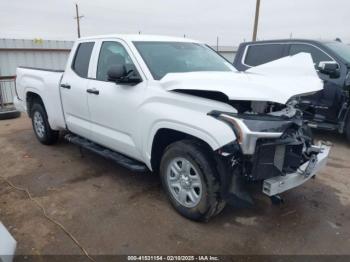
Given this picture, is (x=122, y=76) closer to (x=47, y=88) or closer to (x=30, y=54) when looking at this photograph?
(x=47, y=88)

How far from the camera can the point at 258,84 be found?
2.89 metres

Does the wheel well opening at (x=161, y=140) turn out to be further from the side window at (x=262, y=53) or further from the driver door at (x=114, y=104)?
the side window at (x=262, y=53)

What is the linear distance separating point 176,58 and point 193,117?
1.22m

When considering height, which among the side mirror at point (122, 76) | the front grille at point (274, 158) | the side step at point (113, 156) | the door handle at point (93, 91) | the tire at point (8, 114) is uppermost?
the side mirror at point (122, 76)

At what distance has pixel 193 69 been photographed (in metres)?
3.89

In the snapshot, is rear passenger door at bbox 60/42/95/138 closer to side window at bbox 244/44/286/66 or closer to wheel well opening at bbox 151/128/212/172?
wheel well opening at bbox 151/128/212/172

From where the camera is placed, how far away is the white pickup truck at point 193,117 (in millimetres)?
2773

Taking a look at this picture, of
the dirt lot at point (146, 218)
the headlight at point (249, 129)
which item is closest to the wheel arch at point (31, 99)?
the dirt lot at point (146, 218)

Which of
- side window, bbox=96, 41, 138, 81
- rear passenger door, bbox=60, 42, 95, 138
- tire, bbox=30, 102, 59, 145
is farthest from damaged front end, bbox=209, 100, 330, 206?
tire, bbox=30, 102, 59, 145

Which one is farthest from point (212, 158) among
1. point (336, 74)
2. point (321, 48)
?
point (321, 48)

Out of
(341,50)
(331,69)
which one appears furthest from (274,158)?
(341,50)

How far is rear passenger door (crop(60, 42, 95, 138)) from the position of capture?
4508 millimetres

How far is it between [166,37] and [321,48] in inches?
137

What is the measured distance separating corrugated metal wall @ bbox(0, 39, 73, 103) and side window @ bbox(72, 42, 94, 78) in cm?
703
